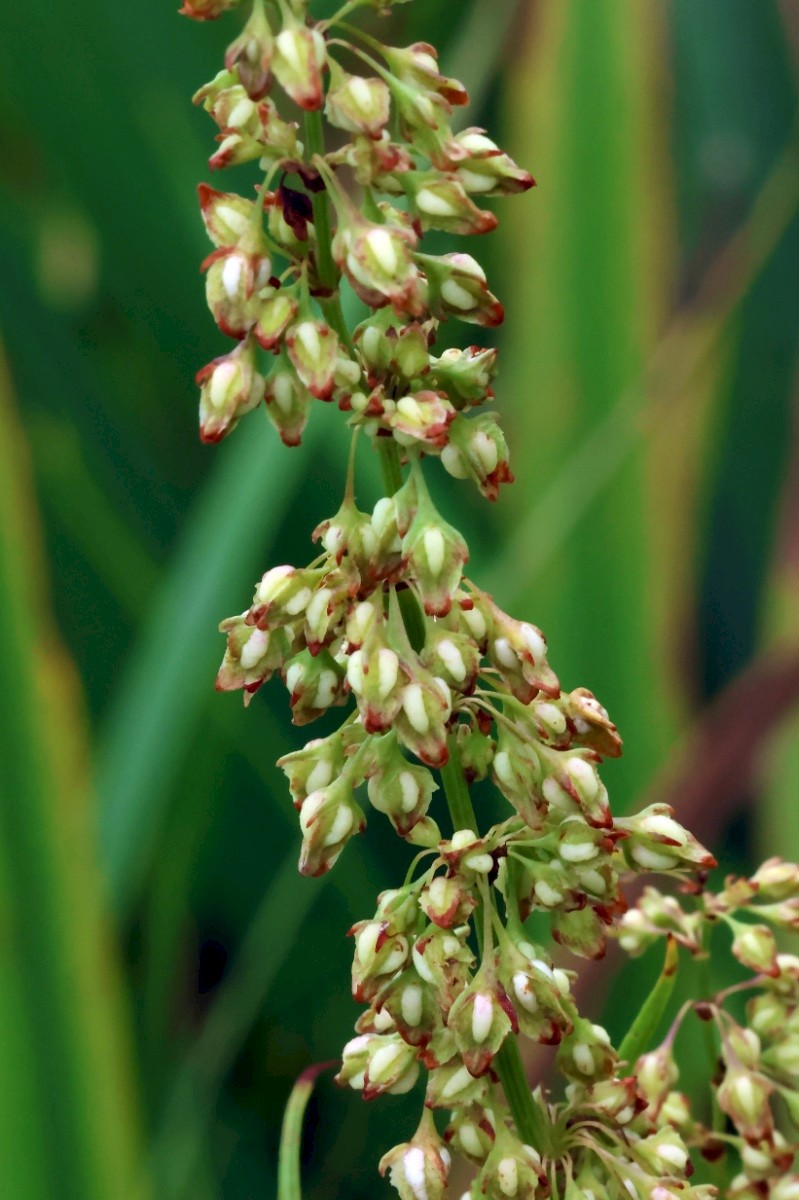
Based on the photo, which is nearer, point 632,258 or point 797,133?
point 632,258

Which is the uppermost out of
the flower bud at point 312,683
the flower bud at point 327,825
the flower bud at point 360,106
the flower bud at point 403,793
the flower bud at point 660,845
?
the flower bud at point 360,106

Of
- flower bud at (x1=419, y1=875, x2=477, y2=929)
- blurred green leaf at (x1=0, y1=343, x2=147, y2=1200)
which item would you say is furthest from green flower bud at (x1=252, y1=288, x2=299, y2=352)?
blurred green leaf at (x1=0, y1=343, x2=147, y2=1200)

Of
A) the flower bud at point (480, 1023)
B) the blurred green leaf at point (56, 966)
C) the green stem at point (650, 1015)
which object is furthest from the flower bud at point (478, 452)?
the blurred green leaf at point (56, 966)

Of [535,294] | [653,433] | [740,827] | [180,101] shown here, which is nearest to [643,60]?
[535,294]

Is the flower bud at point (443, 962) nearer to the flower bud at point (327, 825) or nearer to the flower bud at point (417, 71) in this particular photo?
the flower bud at point (327, 825)

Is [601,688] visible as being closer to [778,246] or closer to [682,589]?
[682,589]

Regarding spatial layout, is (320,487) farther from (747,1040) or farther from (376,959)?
(376,959)

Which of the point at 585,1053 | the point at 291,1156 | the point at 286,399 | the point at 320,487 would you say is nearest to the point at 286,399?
the point at 286,399
